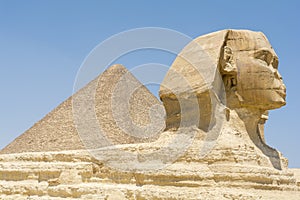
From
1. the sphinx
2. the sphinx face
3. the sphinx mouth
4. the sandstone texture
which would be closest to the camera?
the sandstone texture

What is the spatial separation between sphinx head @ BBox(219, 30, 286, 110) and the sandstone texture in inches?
0.7

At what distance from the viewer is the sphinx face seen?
10195 millimetres

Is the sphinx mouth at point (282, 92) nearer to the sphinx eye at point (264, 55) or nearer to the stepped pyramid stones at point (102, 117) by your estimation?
the sphinx eye at point (264, 55)

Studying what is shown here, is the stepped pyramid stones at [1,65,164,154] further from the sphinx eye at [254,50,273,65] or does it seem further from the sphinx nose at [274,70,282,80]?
the sphinx eye at [254,50,273,65]

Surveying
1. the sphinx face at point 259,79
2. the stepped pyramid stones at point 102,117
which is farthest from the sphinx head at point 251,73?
the stepped pyramid stones at point 102,117

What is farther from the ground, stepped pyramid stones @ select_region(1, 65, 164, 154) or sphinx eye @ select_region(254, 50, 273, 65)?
stepped pyramid stones @ select_region(1, 65, 164, 154)

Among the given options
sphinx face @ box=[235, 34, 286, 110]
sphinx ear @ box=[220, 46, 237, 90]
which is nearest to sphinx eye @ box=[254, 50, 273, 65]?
sphinx face @ box=[235, 34, 286, 110]

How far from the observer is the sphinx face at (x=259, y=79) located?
33.4 feet

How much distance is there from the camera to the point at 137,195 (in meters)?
9.69

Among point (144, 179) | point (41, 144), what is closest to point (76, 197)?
point (144, 179)

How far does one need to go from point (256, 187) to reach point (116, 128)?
52.8 feet

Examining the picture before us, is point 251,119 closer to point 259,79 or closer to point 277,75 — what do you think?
point 259,79

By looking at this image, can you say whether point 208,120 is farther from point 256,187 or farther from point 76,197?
point 76,197

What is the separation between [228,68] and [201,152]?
1579mm
